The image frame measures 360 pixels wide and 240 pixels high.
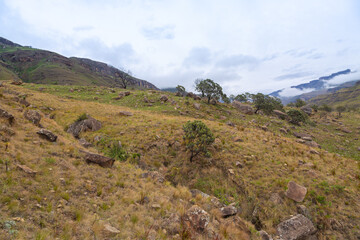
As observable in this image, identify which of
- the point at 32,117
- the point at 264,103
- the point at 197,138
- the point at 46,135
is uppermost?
the point at 264,103

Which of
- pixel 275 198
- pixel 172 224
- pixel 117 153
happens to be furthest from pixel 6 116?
pixel 275 198

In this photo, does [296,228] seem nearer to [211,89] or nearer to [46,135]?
[46,135]

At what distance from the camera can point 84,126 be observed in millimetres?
17609

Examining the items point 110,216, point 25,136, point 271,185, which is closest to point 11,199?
point 110,216

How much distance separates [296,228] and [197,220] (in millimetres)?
6147

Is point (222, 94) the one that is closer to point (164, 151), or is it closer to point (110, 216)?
point (164, 151)

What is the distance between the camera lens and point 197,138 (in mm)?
15273

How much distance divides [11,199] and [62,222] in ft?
6.92

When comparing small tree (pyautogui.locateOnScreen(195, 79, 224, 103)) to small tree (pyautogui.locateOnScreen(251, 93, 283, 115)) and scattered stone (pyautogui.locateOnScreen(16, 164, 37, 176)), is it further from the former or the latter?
scattered stone (pyautogui.locateOnScreen(16, 164, 37, 176))

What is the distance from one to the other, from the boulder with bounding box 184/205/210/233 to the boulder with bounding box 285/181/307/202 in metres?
7.27

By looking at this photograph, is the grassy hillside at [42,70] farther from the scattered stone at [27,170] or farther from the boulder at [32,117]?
the scattered stone at [27,170]

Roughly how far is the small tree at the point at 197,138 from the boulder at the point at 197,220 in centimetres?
713

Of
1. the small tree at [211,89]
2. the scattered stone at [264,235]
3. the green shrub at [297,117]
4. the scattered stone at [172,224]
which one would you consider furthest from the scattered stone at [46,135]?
the green shrub at [297,117]

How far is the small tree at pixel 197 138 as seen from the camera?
1446 centimetres
